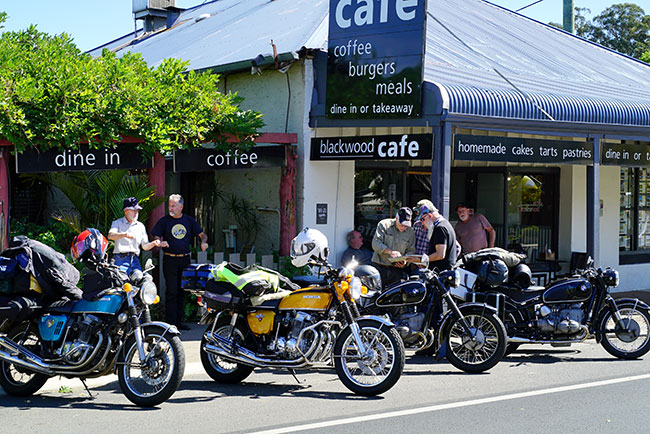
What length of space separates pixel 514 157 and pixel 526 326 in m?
3.34

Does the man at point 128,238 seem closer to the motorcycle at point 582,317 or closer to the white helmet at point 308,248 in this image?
the white helmet at point 308,248

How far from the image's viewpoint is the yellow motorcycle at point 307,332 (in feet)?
24.4

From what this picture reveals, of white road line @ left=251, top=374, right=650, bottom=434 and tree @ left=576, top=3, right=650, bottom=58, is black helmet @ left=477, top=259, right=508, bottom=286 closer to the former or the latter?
white road line @ left=251, top=374, right=650, bottom=434

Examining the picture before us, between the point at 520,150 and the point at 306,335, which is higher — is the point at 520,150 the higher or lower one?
the higher one

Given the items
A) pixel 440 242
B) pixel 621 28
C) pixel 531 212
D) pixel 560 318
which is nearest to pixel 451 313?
pixel 440 242

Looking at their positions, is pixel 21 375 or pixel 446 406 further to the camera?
pixel 21 375

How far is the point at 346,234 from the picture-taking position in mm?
13258

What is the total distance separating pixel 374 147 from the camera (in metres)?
11.8

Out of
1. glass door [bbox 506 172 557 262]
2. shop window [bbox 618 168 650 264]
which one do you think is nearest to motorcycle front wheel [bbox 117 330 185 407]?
glass door [bbox 506 172 557 262]

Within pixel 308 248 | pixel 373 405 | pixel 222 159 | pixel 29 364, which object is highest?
pixel 222 159

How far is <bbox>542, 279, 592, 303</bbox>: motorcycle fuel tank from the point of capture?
31.1ft

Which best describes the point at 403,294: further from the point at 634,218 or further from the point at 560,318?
the point at 634,218

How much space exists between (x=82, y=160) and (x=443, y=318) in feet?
17.1

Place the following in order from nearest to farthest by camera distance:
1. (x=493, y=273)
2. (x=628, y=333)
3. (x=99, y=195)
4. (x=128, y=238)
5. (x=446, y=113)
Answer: (x=628, y=333), (x=493, y=273), (x=128, y=238), (x=446, y=113), (x=99, y=195)
